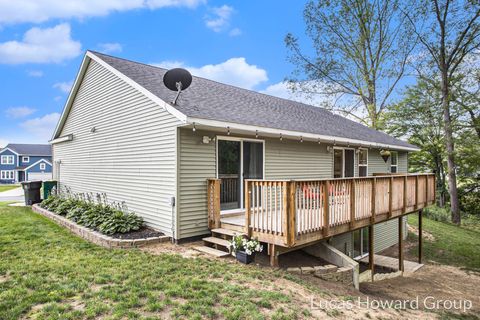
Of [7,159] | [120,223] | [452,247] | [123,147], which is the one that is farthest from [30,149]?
[452,247]

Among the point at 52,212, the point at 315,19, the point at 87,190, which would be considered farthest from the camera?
the point at 315,19

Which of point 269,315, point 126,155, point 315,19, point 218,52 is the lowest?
point 269,315

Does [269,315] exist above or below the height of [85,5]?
below

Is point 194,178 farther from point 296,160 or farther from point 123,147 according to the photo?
point 296,160

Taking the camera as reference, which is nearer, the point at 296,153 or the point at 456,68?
the point at 296,153

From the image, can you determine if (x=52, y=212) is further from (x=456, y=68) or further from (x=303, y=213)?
(x=456, y=68)

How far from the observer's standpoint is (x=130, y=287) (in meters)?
3.89

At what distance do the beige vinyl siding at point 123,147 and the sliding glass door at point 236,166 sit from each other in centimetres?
137

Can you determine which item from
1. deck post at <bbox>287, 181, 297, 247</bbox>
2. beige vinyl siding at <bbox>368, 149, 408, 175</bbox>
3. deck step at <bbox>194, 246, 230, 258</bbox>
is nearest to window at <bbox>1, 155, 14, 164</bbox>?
deck step at <bbox>194, 246, 230, 258</bbox>

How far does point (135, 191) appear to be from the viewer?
300 inches

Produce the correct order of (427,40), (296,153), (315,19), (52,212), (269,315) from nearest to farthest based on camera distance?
(269,315) → (296,153) → (52,212) → (427,40) → (315,19)

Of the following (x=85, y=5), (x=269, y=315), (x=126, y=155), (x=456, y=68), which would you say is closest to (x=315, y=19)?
(x=456, y=68)

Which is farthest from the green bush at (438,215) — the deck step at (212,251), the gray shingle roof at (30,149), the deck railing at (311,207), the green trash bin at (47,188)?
the gray shingle roof at (30,149)

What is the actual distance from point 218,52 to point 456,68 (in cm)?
1492
